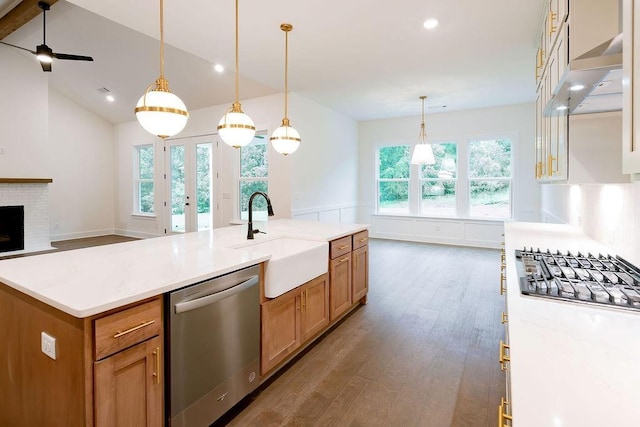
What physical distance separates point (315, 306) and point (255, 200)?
12.8 ft

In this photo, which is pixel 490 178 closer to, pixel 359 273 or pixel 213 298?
pixel 359 273

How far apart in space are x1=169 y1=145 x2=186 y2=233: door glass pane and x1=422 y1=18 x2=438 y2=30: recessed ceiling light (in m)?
5.72

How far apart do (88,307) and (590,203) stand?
3.50 m

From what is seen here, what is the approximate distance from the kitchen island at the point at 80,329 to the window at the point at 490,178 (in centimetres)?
642

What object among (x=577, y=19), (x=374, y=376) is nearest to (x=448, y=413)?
(x=374, y=376)

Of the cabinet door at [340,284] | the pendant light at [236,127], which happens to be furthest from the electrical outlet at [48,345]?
the cabinet door at [340,284]

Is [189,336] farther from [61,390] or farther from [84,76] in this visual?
[84,76]

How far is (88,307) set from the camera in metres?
1.22

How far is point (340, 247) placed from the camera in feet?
10.1

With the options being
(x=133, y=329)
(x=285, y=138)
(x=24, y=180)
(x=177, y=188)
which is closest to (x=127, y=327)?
(x=133, y=329)

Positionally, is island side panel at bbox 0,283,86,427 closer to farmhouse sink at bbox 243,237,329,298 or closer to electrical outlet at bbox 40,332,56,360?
electrical outlet at bbox 40,332,56,360

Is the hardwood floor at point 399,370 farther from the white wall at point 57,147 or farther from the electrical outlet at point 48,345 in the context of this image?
the white wall at point 57,147

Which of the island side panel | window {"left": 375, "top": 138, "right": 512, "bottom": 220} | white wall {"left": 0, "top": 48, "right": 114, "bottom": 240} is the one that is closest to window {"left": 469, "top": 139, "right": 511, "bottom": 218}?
window {"left": 375, "top": 138, "right": 512, "bottom": 220}

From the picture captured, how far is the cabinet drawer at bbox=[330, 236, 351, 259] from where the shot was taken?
2.95m
